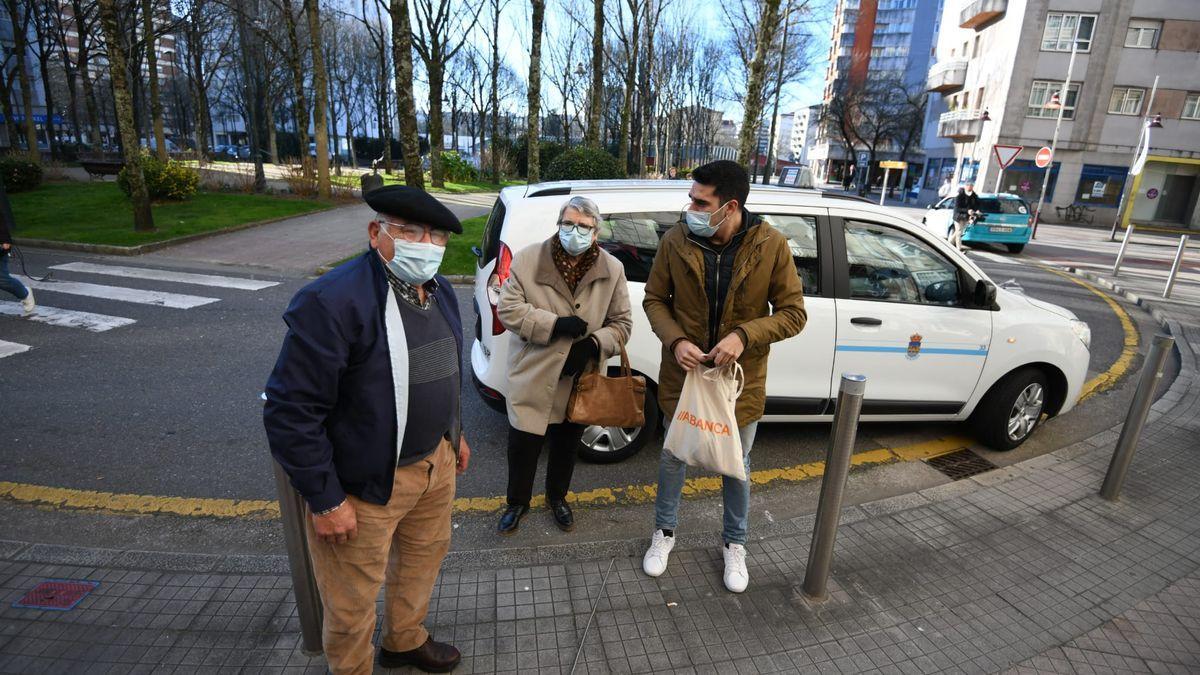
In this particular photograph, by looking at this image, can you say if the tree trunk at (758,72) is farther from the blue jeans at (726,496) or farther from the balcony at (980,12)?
the balcony at (980,12)

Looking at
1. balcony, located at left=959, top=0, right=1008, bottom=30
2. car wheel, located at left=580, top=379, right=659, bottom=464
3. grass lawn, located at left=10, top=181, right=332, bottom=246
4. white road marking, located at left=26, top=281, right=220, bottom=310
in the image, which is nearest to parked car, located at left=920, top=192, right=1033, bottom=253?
car wheel, located at left=580, top=379, right=659, bottom=464

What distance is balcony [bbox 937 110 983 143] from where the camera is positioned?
36.4m

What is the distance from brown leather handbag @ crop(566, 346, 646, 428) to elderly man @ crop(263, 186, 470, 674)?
91 centimetres

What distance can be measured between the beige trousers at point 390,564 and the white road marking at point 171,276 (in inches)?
323

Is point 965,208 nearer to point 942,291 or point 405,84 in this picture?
point 405,84

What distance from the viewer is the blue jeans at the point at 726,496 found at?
3119 millimetres

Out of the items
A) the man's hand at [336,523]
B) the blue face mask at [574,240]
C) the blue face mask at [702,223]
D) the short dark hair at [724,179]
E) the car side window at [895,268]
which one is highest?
the short dark hair at [724,179]

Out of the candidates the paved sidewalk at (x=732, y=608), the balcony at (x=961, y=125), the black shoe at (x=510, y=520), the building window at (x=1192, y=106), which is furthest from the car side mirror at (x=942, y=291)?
the building window at (x=1192, y=106)

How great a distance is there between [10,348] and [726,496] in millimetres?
7216

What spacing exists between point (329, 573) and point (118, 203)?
18874mm

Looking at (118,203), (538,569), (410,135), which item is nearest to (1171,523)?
(538,569)

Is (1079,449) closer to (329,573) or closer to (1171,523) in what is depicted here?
(1171,523)

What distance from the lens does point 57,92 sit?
57625 millimetres

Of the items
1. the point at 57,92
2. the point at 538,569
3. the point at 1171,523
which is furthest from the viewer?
the point at 57,92
